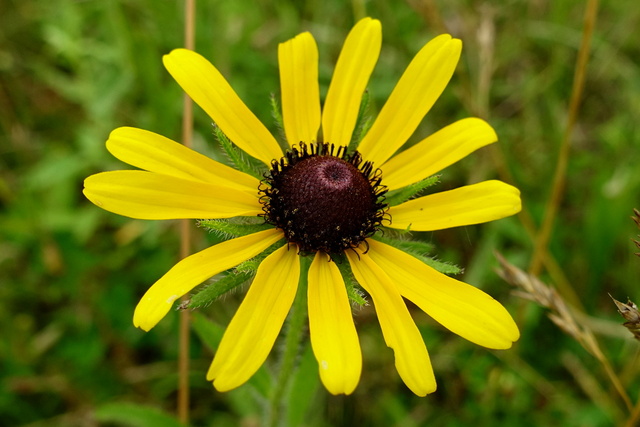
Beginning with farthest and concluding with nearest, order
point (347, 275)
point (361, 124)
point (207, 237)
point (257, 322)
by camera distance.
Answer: point (207, 237) → point (361, 124) → point (347, 275) → point (257, 322)

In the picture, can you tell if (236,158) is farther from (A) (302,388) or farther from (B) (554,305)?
(B) (554,305)

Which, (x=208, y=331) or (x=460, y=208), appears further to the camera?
(x=208, y=331)

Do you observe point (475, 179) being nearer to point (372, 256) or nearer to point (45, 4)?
point (372, 256)

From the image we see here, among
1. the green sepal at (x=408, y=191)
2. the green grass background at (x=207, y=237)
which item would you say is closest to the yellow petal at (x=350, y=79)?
the green sepal at (x=408, y=191)

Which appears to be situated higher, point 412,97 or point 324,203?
point 412,97

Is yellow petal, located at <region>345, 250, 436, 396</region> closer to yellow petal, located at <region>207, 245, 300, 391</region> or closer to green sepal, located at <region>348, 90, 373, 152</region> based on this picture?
yellow petal, located at <region>207, 245, 300, 391</region>

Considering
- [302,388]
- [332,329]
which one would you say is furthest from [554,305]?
[302,388]

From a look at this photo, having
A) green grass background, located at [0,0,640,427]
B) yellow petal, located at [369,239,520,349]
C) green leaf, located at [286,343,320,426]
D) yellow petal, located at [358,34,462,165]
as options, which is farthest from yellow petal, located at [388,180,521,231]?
green grass background, located at [0,0,640,427]
